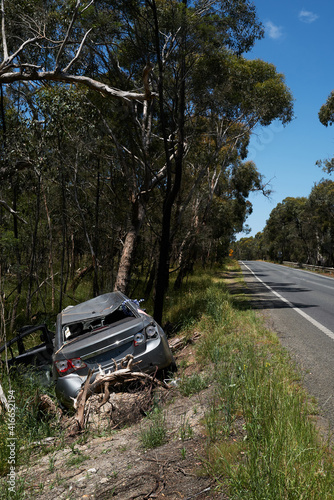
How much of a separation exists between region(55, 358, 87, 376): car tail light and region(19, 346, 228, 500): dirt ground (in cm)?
93

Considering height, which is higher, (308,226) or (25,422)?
(308,226)

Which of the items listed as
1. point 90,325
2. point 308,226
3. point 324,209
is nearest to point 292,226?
point 308,226

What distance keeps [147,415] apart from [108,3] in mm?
11111

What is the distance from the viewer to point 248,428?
346cm

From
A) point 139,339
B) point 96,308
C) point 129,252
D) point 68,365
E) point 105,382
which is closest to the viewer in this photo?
point 105,382

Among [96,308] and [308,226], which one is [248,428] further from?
[308,226]

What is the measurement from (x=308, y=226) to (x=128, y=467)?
5980cm

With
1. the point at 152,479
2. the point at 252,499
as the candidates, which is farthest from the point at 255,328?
the point at 252,499

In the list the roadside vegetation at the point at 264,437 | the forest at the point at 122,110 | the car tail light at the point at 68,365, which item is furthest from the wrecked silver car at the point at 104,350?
the forest at the point at 122,110

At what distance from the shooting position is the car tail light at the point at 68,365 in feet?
18.9

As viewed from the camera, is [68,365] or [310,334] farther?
[310,334]

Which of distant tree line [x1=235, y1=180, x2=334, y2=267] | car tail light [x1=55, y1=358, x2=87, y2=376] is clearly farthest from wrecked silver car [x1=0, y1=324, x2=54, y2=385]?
distant tree line [x1=235, y1=180, x2=334, y2=267]

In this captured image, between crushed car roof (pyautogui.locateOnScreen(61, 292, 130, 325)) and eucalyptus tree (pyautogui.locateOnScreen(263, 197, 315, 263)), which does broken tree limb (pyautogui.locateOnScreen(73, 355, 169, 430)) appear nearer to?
crushed car roof (pyautogui.locateOnScreen(61, 292, 130, 325))

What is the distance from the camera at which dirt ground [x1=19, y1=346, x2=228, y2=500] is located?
324cm
